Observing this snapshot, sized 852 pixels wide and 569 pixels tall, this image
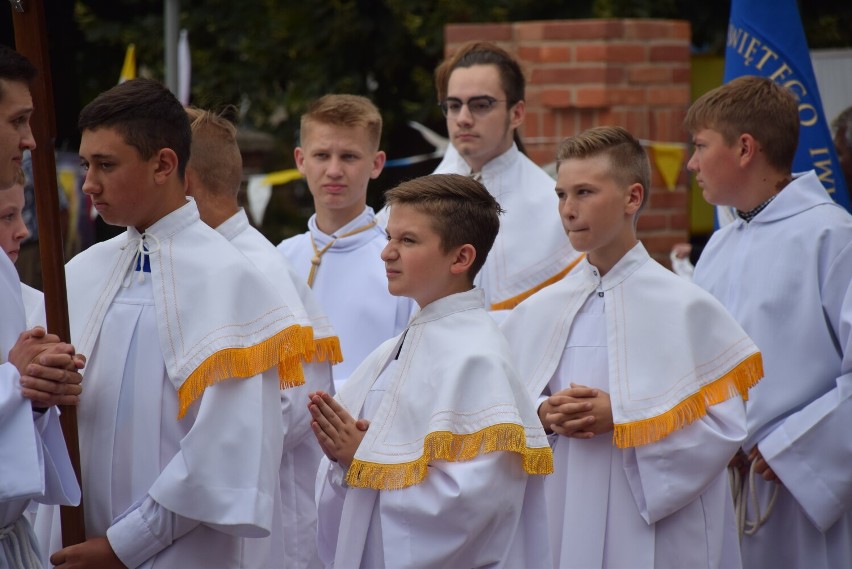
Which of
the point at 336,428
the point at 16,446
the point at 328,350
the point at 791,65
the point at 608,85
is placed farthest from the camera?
the point at 608,85

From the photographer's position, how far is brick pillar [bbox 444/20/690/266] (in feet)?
23.5

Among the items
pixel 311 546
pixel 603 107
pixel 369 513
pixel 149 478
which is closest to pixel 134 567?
pixel 149 478

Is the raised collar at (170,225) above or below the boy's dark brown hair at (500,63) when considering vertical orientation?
below

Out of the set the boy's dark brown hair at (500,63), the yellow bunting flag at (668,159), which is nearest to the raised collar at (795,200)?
the boy's dark brown hair at (500,63)

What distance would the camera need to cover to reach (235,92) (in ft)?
37.9

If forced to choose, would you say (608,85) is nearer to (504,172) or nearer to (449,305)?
(504,172)

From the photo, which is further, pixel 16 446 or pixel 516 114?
pixel 516 114

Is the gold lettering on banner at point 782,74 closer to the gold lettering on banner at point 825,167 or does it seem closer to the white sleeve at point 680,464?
the gold lettering on banner at point 825,167

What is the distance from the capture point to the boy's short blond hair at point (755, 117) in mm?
4656

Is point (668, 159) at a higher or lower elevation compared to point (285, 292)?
higher

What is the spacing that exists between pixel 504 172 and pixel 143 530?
2.77 meters

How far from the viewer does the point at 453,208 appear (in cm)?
361

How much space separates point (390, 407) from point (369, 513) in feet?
1.03

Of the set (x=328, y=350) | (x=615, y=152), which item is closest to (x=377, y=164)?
(x=328, y=350)
